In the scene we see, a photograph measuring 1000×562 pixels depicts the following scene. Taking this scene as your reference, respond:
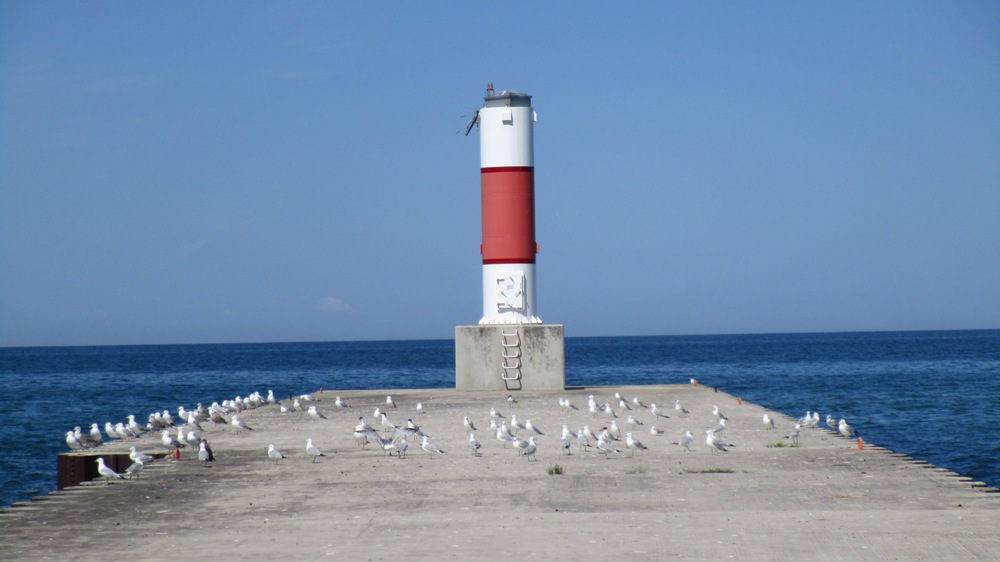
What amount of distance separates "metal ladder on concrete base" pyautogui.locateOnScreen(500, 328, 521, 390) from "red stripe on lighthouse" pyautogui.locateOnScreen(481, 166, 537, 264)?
203 centimetres

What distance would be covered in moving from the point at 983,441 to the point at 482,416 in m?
15.4

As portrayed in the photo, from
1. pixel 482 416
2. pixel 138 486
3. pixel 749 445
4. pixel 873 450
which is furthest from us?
Result: pixel 482 416

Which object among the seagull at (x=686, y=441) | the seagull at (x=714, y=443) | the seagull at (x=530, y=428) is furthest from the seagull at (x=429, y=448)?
the seagull at (x=714, y=443)

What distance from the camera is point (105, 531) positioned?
A: 50.2 ft

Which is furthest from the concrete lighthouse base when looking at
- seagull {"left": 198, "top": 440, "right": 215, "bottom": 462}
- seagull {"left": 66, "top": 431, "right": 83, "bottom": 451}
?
seagull {"left": 198, "top": 440, "right": 215, "bottom": 462}

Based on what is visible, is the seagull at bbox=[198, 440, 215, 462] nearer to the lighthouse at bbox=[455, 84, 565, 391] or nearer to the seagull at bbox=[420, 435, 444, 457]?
the seagull at bbox=[420, 435, 444, 457]

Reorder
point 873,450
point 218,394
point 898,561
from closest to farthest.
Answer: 1. point 898,561
2. point 873,450
3. point 218,394

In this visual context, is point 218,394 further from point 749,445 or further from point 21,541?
point 21,541

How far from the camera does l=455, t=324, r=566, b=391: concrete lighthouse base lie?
35.3 m

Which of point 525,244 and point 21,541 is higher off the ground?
point 525,244

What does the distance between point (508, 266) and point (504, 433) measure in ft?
41.5

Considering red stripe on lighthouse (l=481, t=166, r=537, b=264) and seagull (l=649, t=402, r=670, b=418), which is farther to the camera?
red stripe on lighthouse (l=481, t=166, r=537, b=264)

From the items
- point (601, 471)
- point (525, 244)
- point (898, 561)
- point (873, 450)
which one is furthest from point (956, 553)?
point (525, 244)

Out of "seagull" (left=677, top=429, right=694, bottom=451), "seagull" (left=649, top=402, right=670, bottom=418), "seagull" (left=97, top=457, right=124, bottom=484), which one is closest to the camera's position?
"seagull" (left=97, top=457, right=124, bottom=484)
